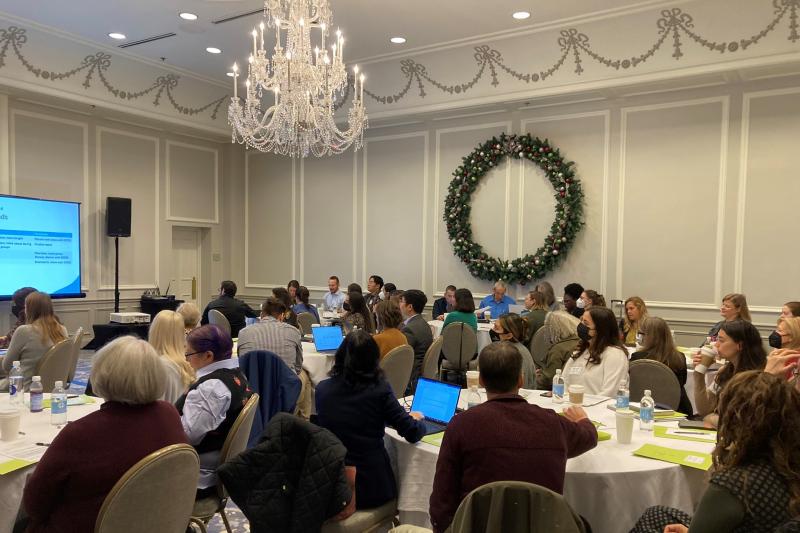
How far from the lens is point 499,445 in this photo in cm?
215

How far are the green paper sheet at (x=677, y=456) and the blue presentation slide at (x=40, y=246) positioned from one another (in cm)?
896

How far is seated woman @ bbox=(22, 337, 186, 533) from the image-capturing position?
204cm

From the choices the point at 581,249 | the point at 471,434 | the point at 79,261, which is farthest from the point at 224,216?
the point at 471,434

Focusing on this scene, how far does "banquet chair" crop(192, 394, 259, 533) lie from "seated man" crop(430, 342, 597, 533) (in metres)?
1.03

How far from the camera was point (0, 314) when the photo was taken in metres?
8.95

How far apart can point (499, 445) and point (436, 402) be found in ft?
3.83

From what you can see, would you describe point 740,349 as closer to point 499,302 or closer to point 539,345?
point 539,345

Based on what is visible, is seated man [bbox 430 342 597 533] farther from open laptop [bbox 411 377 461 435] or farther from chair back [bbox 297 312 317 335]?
chair back [bbox 297 312 317 335]

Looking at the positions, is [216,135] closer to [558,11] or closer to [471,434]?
[558,11]

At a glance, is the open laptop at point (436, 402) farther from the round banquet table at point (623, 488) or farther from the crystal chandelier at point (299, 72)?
the crystal chandelier at point (299, 72)

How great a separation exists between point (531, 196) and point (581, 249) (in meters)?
1.09

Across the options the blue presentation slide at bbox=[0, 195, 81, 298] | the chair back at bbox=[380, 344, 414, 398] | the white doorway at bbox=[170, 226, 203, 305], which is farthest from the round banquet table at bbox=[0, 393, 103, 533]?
the white doorway at bbox=[170, 226, 203, 305]

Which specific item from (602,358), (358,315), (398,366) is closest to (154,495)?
(602,358)

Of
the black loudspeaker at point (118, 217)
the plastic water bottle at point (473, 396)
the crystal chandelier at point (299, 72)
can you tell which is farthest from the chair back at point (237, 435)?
the black loudspeaker at point (118, 217)
